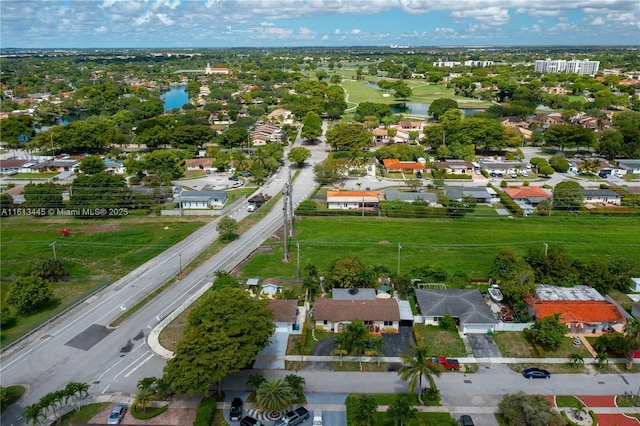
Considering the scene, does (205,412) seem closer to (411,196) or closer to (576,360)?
(576,360)

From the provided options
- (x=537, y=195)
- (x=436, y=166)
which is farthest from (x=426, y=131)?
(x=537, y=195)

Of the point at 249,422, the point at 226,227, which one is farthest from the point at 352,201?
the point at 249,422

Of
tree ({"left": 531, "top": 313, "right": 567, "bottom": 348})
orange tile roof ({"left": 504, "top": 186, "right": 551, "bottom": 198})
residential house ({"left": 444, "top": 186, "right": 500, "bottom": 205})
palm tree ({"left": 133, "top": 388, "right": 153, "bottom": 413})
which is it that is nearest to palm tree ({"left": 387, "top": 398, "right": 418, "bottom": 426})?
tree ({"left": 531, "top": 313, "right": 567, "bottom": 348})

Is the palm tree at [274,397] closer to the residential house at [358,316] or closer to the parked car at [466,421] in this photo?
the residential house at [358,316]

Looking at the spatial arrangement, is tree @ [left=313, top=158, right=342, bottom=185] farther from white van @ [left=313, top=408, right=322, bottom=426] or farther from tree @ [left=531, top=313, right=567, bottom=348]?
white van @ [left=313, top=408, right=322, bottom=426]

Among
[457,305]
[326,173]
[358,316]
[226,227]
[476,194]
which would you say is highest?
[326,173]

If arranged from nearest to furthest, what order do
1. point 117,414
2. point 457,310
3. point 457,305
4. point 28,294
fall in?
point 117,414 < point 457,310 < point 457,305 < point 28,294

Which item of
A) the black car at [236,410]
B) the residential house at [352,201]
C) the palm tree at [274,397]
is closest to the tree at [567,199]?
the residential house at [352,201]
